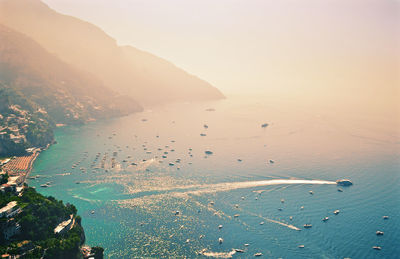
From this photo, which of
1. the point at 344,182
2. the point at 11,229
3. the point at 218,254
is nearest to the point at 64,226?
the point at 11,229

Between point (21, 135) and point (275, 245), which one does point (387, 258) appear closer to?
point (275, 245)

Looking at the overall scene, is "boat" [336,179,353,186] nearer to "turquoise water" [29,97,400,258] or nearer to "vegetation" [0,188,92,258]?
"turquoise water" [29,97,400,258]

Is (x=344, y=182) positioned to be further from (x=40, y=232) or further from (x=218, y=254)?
(x=40, y=232)

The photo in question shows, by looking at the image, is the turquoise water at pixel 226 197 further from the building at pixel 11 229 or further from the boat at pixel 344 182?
the building at pixel 11 229

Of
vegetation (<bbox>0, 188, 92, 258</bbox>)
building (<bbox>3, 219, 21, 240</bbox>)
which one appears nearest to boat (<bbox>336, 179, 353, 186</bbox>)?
vegetation (<bbox>0, 188, 92, 258</bbox>)

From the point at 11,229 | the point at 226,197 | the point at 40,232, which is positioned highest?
the point at 11,229
